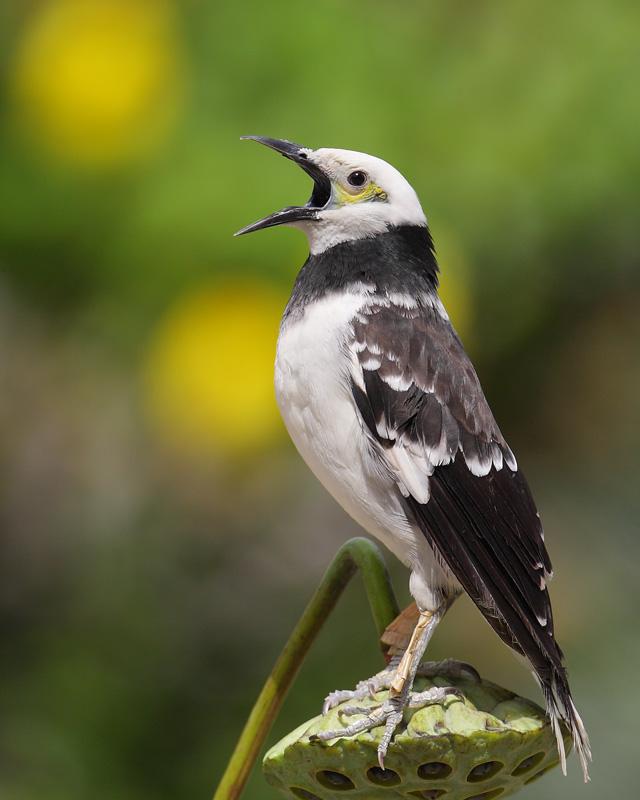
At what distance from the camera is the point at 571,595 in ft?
15.5

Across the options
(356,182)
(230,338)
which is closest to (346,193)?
(356,182)

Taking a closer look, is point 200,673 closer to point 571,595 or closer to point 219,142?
point 571,595

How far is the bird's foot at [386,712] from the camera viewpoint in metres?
1.73

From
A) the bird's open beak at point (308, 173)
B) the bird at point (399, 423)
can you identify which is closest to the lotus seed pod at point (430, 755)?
the bird at point (399, 423)

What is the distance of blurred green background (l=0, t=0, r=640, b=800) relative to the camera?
452 cm

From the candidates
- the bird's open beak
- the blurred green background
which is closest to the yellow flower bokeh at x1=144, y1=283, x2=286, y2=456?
the blurred green background

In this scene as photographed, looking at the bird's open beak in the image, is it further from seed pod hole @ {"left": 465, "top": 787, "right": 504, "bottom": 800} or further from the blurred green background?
the blurred green background

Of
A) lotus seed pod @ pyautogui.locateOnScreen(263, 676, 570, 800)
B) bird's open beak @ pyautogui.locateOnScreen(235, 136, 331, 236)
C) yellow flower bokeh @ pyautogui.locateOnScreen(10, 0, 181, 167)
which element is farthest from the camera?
yellow flower bokeh @ pyautogui.locateOnScreen(10, 0, 181, 167)

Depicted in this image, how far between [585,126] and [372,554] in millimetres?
3454

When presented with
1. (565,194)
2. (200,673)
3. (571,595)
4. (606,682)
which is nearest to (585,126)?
(565,194)

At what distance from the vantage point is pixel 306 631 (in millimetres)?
1888

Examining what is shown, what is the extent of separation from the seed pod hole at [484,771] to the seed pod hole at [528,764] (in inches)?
2.0

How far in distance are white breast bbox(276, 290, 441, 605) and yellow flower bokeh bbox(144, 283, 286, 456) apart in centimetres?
214

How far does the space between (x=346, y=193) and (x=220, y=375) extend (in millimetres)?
2127
